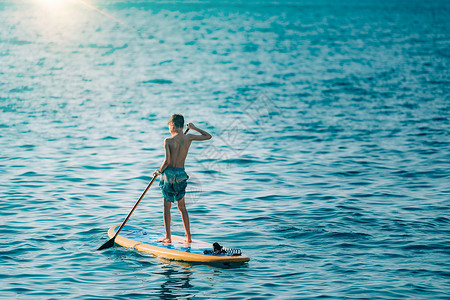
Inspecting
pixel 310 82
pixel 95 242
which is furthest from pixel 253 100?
pixel 95 242

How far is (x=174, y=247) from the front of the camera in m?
11.0

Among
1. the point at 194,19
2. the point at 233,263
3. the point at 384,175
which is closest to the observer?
the point at 233,263

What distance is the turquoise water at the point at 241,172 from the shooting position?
10117 millimetres

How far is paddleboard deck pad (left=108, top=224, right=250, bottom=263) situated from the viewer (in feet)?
34.5

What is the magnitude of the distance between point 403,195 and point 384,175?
2.02 m

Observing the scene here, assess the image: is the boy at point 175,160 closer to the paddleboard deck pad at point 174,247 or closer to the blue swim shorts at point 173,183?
the blue swim shorts at point 173,183

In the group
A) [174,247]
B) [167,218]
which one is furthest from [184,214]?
[174,247]

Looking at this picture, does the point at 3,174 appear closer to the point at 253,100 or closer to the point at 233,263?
the point at 233,263

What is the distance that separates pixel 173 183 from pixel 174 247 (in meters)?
1.16

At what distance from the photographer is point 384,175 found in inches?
672

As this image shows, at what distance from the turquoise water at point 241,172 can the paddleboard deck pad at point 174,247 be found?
17cm

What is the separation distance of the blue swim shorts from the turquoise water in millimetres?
1178

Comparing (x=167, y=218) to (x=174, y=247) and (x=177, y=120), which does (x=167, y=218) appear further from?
(x=177, y=120)

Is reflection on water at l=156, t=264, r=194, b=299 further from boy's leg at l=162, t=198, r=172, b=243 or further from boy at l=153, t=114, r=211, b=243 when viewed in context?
boy at l=153, t=114, r=211, b=243
